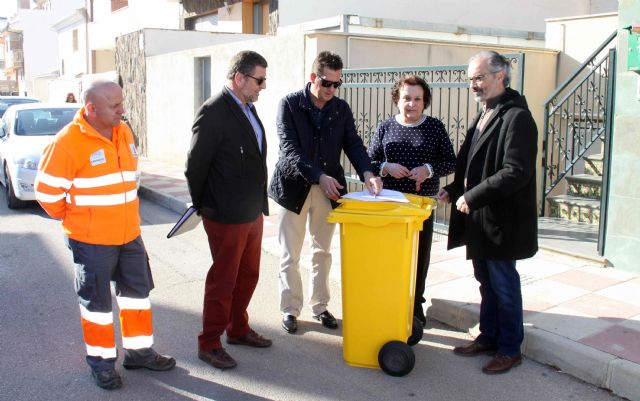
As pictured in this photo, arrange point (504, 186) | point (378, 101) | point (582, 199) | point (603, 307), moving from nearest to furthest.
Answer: point (504, 186) → point (603, 307) → point (582, 199) → point (378, 101)

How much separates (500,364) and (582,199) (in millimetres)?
4707

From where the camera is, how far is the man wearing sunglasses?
13.6 ft

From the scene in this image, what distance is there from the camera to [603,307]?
460cm

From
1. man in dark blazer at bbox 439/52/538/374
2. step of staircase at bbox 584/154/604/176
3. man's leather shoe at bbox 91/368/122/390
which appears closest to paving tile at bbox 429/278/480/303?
man in dark blazer at bbox 439/52/538/374

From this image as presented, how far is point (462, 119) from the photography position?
8.63 m

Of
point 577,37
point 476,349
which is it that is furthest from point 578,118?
point 476,349

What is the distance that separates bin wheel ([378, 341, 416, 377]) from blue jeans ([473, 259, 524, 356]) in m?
0.59

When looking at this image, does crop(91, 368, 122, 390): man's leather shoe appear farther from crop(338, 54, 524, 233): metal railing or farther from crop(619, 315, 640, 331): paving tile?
crop(338, 54, 524, 233): metal railing

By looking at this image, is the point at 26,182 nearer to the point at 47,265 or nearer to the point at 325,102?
the point at 47,265

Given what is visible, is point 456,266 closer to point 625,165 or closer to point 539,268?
point 539,268

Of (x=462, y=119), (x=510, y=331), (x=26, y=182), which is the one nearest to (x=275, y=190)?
(x=510, y=331)

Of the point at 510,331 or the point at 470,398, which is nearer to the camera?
the point at 470,398

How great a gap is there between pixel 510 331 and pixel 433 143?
50.8 inches

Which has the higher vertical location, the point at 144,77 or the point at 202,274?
A: the point at 144,77
